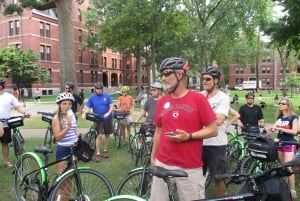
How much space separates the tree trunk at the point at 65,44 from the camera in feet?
46.2

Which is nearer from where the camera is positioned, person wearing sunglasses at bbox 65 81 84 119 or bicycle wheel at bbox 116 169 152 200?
bicycle wheel at bbox 116 169 152 200

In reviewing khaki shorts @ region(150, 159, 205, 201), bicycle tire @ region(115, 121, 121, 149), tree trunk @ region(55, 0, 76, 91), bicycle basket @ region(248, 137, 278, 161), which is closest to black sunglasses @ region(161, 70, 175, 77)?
khaki shorts @ region(150, 159, 205, 201)

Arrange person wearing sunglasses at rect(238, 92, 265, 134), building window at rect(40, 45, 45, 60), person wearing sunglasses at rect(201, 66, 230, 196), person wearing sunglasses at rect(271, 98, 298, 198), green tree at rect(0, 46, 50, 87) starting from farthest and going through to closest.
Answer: building window at rect(40, 45, 45, 60)
green tree at rect(0, 46, 50, 87)
person wearing sunglasses at rect(238, 92, 265, 134)
person wearing sunglasses at rect(271, 98, 298, 198)
person wearing sunglasses at rect(201, 66, 230, 196)

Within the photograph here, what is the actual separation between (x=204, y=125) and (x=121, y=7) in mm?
27913

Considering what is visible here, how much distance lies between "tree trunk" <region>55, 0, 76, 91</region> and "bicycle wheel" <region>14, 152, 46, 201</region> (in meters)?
8.42

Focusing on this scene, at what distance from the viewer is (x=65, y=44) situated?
1416 cm

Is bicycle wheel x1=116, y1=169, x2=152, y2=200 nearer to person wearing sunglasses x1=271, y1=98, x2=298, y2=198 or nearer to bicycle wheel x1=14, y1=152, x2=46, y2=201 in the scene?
bicycle wheel x1=14, y1=152, x2=46, y2=201

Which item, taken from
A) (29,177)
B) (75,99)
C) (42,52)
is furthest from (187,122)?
(42,52)

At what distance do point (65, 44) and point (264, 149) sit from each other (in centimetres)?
1209

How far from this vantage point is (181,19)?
98.7ft

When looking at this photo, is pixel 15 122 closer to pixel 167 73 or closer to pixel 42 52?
pixel 167 73

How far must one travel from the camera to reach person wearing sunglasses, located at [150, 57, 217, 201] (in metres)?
3.39

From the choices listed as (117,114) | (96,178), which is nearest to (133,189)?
(96,178)

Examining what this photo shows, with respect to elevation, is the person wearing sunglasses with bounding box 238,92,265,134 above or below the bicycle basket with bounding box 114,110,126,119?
above
